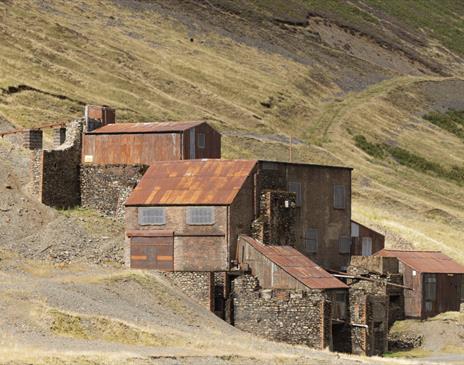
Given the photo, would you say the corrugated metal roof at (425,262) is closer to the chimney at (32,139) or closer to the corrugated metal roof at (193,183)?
the corrugated metal roof at (193,183)

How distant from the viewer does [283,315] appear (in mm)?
57844

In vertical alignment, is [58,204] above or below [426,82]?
below

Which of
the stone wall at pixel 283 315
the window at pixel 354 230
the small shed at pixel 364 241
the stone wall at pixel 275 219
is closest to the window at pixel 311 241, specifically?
the stone wall at pixel 275 219

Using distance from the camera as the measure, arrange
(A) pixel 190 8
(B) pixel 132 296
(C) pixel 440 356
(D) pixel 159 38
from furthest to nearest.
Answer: (A) pixel 190 8 < (D) pixel 159 38 < (C) pixel 440 356 < (B) pixel 132 296

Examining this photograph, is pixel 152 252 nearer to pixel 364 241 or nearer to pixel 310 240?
pixel 310 240

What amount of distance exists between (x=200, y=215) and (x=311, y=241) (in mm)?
7085

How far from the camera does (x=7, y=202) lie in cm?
6775

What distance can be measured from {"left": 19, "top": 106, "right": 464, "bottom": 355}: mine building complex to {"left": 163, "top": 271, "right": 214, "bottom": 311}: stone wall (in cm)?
5

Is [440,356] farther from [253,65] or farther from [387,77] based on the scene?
[387,77]

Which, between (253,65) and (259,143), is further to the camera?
(253,65)

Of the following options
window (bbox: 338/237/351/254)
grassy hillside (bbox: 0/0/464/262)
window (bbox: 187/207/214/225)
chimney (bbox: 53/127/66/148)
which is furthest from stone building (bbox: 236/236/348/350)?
grassy hillside (bbox: 0/0/464/262)

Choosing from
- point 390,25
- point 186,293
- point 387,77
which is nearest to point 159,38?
point 387,77

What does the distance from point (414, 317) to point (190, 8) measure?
327 feet

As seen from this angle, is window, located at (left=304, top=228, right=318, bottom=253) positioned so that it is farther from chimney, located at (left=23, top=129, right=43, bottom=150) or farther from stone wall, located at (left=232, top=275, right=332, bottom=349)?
chimney, located at (left=23, top=129, right=43, bottom=150)
